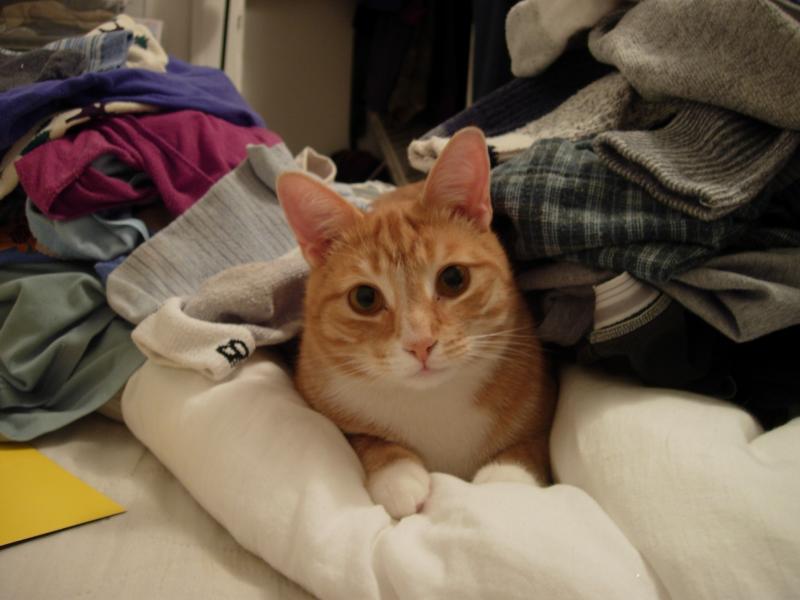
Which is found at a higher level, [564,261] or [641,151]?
[641,151]

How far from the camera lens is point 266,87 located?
2.68 meters

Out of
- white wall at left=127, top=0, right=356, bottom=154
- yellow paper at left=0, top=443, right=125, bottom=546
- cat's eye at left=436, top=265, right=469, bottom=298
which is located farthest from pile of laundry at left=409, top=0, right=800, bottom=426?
white wall at left=127, top=0, right=356, bottom=154

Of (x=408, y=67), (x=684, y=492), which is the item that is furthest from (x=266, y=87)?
(x=684, y=492)

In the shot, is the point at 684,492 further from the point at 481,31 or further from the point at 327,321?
the point at 481,31

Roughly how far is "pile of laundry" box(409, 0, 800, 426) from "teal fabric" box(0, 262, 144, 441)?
79 cm

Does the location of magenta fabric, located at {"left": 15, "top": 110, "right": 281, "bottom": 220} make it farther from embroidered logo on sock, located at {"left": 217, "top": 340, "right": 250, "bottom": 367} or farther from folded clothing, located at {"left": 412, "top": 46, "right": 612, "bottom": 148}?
folded clothing, located at {"left": 412, "top": 46, "right": 612, "bottom": 148}

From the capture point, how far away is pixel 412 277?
2.80 ft

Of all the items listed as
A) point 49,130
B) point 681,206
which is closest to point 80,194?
point 49,130

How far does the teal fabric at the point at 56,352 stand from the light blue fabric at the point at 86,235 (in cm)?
5

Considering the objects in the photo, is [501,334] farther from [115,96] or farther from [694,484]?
[115,96]

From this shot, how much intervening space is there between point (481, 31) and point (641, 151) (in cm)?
101

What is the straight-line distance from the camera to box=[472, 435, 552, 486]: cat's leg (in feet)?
2.66

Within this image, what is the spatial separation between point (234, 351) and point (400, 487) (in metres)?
0.36

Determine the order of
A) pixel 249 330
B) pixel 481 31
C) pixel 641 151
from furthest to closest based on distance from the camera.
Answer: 1. pixel 481 31
2. pixel 249 330
3. pixel 641 151
